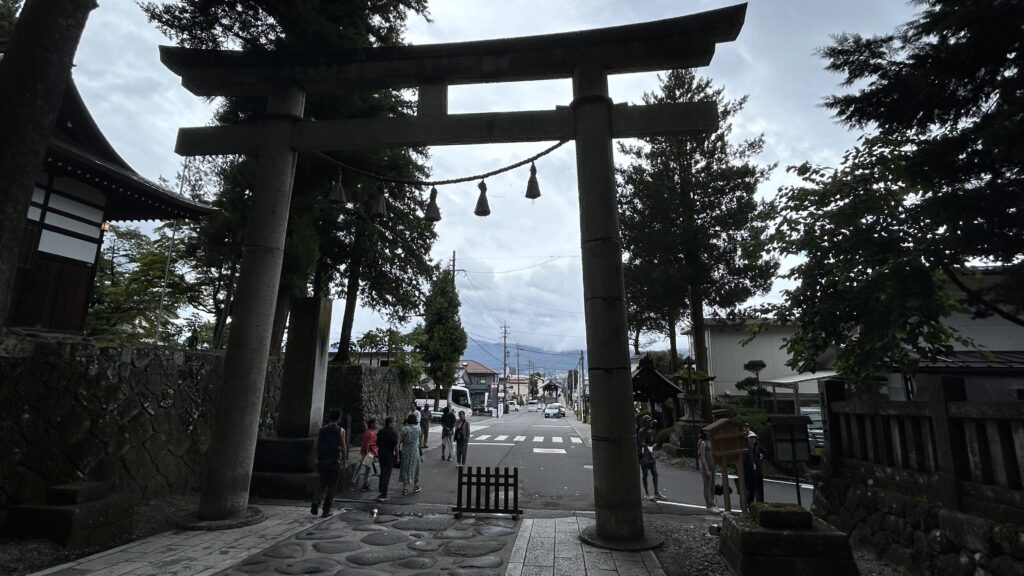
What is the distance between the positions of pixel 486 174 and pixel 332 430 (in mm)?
5249

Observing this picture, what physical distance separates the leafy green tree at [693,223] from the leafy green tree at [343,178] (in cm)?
882

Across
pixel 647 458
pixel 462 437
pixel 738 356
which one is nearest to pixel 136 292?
pixel 462 437

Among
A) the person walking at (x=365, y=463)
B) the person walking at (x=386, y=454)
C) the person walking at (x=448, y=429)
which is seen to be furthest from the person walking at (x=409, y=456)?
the person walking at (x=448, y=429)

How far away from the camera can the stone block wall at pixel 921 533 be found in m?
4.62

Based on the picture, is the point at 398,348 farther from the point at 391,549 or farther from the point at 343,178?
the point at 391,549

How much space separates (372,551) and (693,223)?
16.1 metres

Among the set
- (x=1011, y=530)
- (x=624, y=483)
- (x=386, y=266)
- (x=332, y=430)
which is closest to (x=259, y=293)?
(x=332, y=430)

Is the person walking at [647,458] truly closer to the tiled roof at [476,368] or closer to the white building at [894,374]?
the white building at [894,374]

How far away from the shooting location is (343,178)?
43.3ft

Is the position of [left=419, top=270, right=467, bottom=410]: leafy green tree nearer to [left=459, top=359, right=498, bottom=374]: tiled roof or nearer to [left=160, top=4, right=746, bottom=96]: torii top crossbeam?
[left=160, top=4, right=746, bottom=96]: torii top crossbeam

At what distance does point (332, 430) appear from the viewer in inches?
332

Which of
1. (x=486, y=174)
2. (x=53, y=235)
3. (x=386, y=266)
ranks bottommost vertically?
(x=53, y=235)

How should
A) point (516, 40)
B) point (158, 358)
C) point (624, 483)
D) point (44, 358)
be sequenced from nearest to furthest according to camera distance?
point (624, 483) → point (44, 358) → point (516, 40) → point (158, 358)

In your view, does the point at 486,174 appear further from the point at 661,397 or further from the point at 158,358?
the point at 661,397
